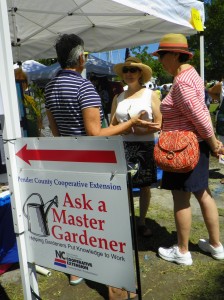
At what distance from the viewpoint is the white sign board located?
1395mm

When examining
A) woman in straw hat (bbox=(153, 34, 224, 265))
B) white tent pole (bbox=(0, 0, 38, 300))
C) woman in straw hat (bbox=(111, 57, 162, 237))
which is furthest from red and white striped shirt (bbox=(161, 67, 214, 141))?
white tent pole (bbox=(0, 0, 38, 300))

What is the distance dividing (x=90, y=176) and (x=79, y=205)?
0.54 ft

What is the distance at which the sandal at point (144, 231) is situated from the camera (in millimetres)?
3004

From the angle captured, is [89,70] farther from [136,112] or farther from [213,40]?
[213,40]

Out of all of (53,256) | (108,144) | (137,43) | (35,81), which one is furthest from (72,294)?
(35,81)

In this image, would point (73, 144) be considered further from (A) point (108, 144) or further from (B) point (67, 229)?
(B) point (67, 229)

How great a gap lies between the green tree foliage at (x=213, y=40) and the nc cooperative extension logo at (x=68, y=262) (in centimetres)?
2169

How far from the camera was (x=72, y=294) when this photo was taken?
2.25m

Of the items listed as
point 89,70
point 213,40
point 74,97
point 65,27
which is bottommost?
point 74,97

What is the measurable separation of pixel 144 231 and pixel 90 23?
4.15 m

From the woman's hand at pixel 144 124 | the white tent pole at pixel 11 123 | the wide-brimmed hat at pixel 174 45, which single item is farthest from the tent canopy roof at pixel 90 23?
the white tent pole at pixel 11 123

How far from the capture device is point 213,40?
23922 mm

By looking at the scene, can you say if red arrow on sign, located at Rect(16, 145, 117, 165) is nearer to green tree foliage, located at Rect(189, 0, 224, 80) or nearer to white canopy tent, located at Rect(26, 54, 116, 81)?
white canopy tent, located at Rect(26, 54, 116, 81)

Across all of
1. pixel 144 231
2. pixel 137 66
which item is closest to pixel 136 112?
pixel 137 66
